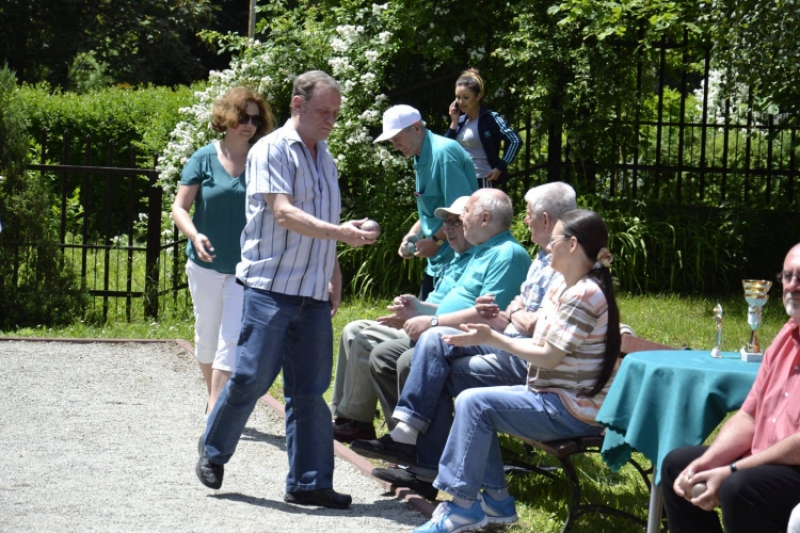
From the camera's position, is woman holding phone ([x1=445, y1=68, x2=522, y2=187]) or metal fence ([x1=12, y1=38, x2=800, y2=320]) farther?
metal fence ([x1=12, y1=38, x2=800, y2=320])

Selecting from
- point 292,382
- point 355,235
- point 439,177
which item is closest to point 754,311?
point 355,235

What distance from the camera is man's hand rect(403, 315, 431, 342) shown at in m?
5.32

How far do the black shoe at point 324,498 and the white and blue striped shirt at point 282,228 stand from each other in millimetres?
868

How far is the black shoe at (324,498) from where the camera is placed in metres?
5.03

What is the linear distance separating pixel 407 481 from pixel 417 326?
2.36ft

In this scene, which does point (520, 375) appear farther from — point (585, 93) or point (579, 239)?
point (585, 93)

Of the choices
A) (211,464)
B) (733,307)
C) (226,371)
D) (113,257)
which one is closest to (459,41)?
(733,307)

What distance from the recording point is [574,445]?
4.48 m

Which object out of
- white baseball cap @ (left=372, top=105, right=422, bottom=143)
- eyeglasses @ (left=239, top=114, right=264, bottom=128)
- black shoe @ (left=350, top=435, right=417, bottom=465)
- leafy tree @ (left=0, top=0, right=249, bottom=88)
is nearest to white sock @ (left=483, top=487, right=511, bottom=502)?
black shoe @ (left=350, top=435, right=417, bottom=465)

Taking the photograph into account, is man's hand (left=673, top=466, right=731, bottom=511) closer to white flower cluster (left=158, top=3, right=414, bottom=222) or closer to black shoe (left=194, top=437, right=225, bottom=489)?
black shoe (left=194, top=437, right=225, bottom=489)

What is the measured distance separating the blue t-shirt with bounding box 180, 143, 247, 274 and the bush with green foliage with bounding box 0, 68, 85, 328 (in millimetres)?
4361

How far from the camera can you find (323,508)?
507 cm

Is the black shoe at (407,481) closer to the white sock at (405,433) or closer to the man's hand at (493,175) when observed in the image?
the white sock at (405,433)

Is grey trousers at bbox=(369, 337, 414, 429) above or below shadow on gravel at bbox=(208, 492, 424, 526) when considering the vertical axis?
above
